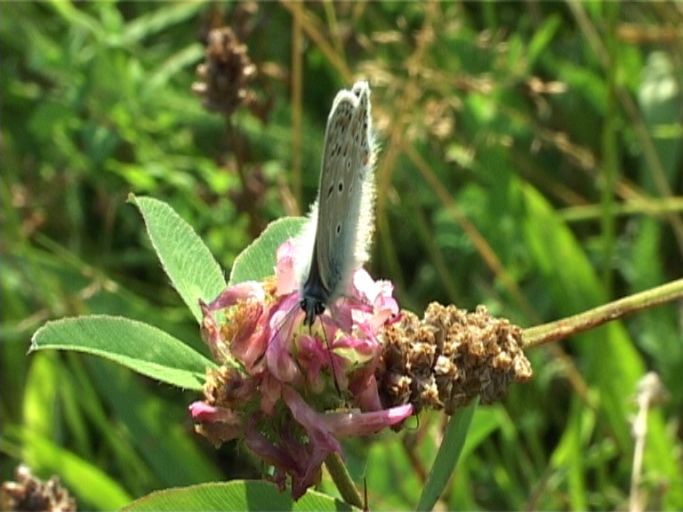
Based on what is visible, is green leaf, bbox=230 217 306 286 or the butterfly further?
green leaf, bbox=230 217 306 286

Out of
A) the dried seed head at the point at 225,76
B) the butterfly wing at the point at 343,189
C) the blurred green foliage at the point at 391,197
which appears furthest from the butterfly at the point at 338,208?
the blurred green foliage at the point at 391,197

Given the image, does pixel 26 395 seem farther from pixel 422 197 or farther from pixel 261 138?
pixel 422 197

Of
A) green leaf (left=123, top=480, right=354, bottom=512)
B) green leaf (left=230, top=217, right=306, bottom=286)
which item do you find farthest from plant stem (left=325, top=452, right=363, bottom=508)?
green leaf (left=230, top=217, right=306, bottom=286)

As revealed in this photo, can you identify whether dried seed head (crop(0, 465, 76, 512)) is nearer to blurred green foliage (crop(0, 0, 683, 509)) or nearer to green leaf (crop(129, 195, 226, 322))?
green leaf (crop(129, 195, 226, 322))

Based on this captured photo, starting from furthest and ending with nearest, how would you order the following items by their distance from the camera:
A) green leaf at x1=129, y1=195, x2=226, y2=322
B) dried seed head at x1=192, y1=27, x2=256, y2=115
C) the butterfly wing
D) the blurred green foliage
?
the blurred green foliage < dried seed head at x1=192, y1=27, x2=256, y2=115 < green leaf at x1=129, y1=195, x2=226, y2=322 < the butterfly wing

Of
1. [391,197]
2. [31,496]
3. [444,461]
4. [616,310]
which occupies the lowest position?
[31,496]

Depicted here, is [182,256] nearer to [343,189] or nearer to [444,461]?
[343,189]

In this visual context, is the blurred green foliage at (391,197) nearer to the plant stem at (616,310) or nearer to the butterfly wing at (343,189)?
the plant stem at (616,310)

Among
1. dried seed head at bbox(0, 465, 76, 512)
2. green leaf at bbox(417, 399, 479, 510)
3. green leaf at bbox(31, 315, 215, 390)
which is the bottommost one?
dried seed head at bbox(0, 465, 76, 512)

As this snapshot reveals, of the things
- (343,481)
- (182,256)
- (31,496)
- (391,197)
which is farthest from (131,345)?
(391,197)
